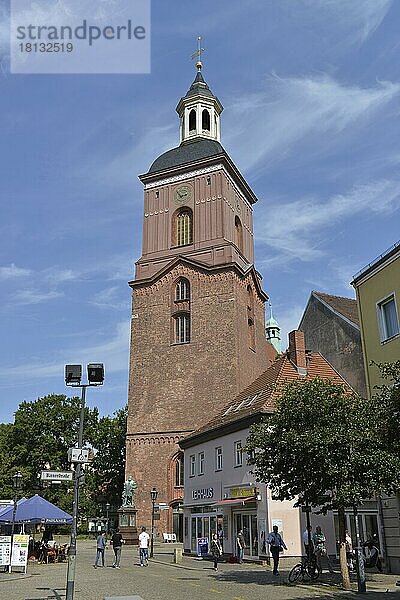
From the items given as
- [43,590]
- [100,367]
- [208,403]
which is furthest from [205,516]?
[100,367]

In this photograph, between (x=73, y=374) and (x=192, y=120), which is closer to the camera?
(x=73, y=374)

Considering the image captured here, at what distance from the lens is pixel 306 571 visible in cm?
1955

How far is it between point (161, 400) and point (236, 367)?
20.8 feet

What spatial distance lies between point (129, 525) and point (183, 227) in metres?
24.6

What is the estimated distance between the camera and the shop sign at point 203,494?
107ft

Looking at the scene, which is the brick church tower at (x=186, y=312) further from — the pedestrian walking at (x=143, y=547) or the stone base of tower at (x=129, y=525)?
the pedestrian walking at (x=143, y=547)

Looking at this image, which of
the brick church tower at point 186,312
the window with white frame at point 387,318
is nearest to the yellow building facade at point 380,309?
the window with white frame at point 387,318

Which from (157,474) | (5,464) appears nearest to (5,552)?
(157,474)

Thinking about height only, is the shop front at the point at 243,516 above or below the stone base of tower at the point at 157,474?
below

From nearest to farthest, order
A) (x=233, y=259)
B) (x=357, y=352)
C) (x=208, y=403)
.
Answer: (x=357, y=352) < (x=208, y=403) < (x=233, y=259)

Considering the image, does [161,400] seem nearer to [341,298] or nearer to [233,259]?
[233,259]

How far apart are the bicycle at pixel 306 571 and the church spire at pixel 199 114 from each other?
4884 cm

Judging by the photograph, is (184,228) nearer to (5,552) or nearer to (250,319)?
(250,319)

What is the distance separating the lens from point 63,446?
5925 cm
